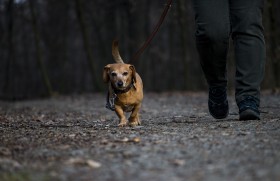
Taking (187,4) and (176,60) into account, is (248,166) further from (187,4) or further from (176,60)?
(176,60)

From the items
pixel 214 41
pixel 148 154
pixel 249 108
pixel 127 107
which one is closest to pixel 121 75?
pixel 127 107

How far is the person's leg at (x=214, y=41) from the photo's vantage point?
5051 millimetres

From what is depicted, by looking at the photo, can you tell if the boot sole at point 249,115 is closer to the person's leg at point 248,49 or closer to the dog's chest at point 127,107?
the person's leg at point 248,49

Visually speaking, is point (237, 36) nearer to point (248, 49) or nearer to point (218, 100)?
point (248, 49)

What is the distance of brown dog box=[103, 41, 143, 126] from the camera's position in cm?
545

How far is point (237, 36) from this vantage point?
525cm

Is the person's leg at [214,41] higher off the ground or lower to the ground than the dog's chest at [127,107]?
higher

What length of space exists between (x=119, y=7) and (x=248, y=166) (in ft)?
Result: 70.9

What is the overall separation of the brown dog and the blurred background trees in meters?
9.57

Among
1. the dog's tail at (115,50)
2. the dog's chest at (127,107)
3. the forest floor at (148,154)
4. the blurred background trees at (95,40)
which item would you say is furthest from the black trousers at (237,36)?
the blurred background trees at (95,40)

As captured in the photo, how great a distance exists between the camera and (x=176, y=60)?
3441 centimetres

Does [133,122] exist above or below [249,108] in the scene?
below

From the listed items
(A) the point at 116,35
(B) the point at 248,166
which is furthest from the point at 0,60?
(B) the point at 248,166

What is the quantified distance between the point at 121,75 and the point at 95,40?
1086 inches
